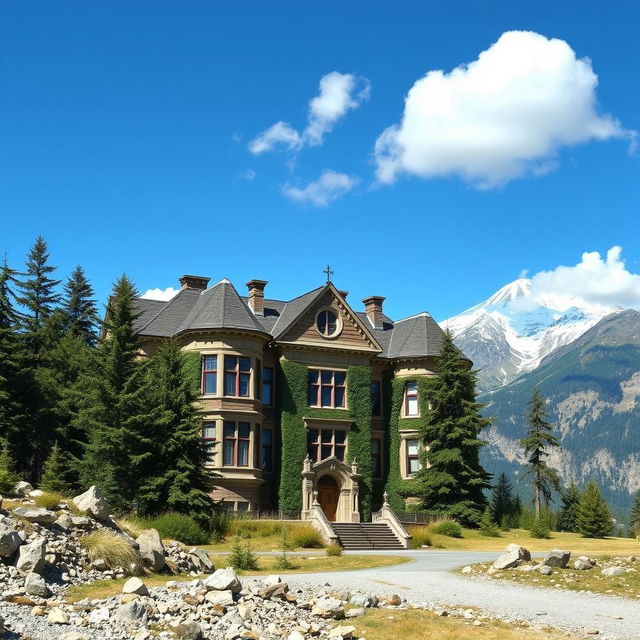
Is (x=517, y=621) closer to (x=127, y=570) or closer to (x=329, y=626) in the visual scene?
(x=329, y=626)

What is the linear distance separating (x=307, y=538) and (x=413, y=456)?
14.1 metres

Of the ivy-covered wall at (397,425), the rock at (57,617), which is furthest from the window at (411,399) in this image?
the rock at (57,617)

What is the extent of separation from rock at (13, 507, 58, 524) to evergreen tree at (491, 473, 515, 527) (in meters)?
30.4

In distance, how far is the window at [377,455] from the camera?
46.8m

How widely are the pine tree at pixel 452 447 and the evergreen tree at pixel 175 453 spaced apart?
13.7m

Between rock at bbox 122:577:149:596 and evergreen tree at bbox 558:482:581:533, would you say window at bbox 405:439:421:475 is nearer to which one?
evergreen tree at bbox 558:482:581:533

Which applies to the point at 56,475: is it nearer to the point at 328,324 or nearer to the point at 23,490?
the point at 23,490

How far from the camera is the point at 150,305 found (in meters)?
47.2

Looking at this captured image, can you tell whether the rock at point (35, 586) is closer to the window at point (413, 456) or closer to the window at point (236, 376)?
the window at point (236, 376)

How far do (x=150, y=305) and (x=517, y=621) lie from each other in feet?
114

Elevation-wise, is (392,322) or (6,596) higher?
(392,322)

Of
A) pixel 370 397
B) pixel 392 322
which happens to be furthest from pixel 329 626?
pixel 392 322

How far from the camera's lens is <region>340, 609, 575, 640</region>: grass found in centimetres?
1470

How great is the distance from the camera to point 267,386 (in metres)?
44.4
